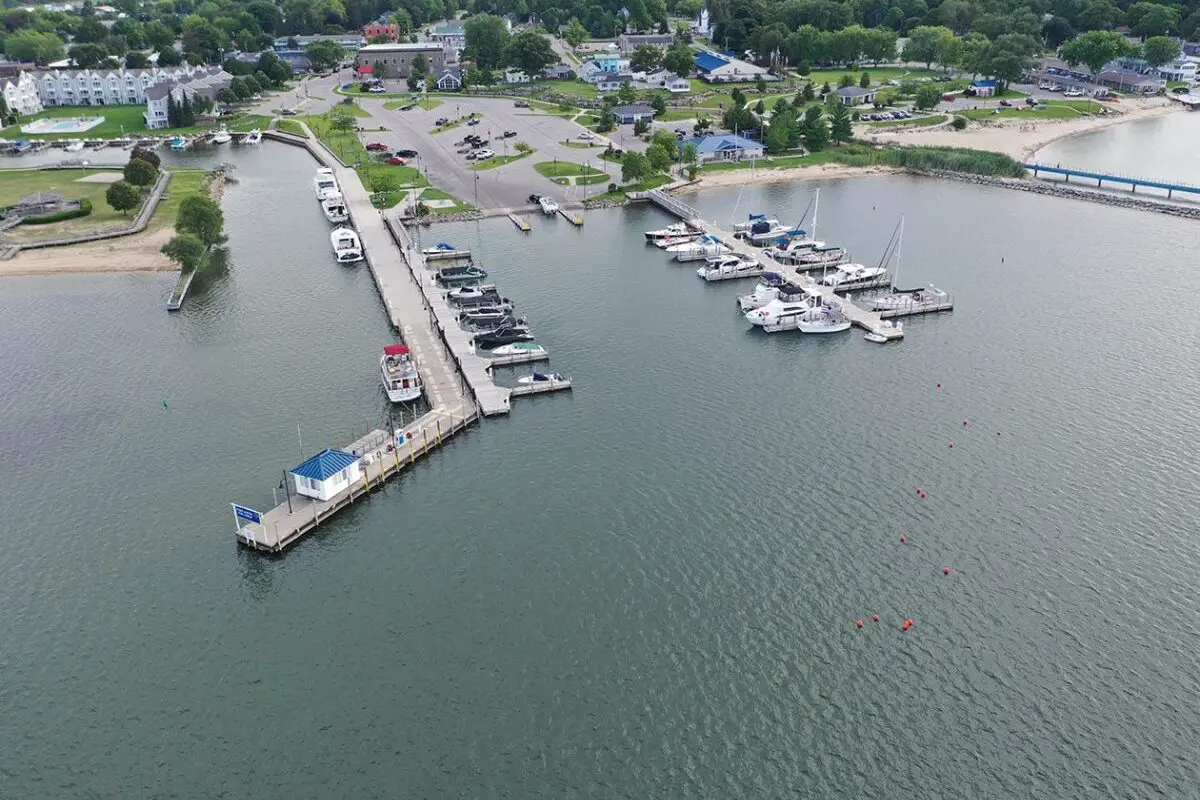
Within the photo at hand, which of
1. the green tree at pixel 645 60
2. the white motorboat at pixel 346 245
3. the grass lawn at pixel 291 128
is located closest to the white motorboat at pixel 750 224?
the white motorboat at pixel 346 245

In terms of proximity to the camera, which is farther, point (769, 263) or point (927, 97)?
point (927, 97)

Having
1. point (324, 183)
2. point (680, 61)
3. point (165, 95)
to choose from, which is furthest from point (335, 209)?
point (680, 61)

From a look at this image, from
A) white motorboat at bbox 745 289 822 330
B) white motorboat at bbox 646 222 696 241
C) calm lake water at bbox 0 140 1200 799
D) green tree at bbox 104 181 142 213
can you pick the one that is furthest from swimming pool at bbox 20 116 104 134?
white motorboat at bbox 745 289 822 330

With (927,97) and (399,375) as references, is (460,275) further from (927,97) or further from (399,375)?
(927,97)

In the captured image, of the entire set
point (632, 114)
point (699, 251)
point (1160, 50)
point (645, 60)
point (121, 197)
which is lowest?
point (699, 251)

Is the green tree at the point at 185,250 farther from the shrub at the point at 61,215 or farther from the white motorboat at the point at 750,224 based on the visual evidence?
the white motorboat at the point at 750,224

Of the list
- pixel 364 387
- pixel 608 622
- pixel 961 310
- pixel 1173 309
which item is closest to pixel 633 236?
pixel 961 310

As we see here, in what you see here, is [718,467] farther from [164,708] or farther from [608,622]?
[164,708]
